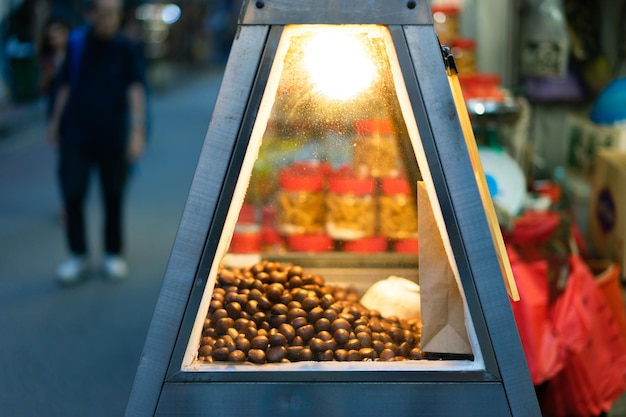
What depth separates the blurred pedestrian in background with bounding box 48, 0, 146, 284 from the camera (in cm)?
623

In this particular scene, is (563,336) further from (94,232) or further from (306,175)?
(94,232)

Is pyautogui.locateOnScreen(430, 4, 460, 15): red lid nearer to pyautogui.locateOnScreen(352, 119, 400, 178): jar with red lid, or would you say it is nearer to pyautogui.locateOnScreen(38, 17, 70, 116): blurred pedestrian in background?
pyautogui.locateOnScreen(38, 17, 70, 116): blurred pedestrian in background

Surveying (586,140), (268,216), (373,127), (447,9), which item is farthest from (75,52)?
(447,9)

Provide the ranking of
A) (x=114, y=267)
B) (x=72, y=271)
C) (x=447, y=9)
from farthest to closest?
(x=447, y=9)
(x=114, y=267)
(x=72, y=271)

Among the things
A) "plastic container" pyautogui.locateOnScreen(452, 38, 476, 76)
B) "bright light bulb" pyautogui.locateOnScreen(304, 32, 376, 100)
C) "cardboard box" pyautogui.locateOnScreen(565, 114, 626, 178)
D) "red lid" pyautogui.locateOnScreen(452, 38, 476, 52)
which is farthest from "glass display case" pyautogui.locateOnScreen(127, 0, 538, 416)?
"red lid" pyautogui.locateOnScreen(452, 38, 476, 52)

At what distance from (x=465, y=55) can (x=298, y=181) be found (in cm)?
458

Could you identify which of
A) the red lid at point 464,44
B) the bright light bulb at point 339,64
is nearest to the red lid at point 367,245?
the bright light bulb at point 339,64

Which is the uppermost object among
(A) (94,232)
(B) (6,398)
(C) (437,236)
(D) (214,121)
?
(D) (214,121)

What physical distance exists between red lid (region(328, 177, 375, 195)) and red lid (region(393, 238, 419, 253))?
29cm

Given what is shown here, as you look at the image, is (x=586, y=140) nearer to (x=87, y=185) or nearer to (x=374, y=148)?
(x=87, y=185)

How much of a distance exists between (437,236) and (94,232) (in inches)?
244

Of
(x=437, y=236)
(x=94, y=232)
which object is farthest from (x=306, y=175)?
(x=94, y=232)

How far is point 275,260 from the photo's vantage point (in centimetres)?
423

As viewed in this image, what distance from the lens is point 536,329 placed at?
13.1 ft
